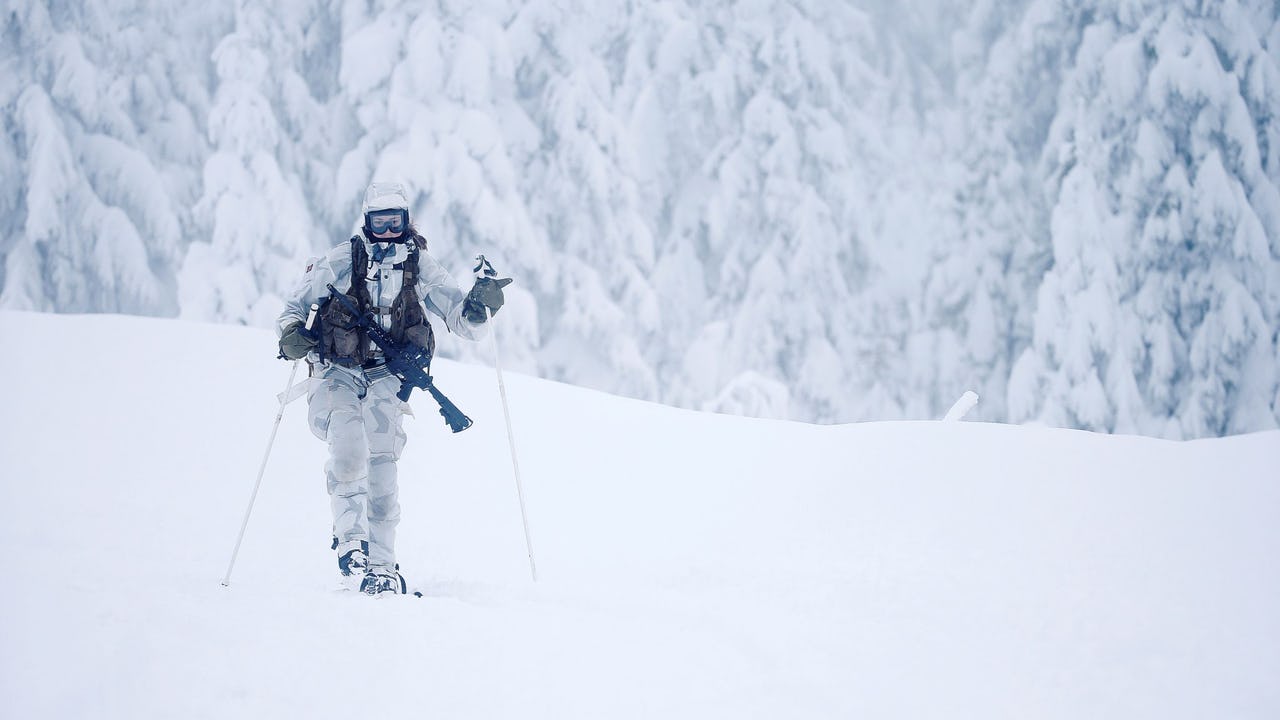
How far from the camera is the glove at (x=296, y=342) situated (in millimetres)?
4586

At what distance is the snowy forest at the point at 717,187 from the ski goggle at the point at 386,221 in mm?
9215

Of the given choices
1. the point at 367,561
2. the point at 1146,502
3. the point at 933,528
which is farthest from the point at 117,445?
the point at 1146,502

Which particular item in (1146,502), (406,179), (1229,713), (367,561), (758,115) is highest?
(758,115)

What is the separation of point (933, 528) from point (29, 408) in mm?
6430

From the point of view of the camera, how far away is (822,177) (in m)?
18.0

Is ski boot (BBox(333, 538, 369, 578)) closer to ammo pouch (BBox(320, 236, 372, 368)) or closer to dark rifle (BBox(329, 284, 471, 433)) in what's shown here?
dark rifle (BBox(329, 284, 471, 433))

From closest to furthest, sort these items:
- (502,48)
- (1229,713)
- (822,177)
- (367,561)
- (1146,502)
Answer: (1229,713) → (367,561) → (1146,502) → (502,48) → (822,177)

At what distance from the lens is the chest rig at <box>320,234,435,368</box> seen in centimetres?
474

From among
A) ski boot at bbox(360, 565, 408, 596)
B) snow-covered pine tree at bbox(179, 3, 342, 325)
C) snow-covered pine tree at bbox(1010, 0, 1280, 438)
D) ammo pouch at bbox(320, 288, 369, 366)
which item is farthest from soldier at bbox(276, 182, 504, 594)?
snow-covered pine tree at bbox(1010, 0, 1280, 438)

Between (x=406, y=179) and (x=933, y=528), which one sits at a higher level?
(x=406, y=179)

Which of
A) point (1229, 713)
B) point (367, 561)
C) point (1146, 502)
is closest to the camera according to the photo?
point (1229, 713)

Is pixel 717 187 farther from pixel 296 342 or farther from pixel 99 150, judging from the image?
pixel 296 342

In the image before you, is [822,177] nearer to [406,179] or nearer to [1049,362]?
[1049,362]

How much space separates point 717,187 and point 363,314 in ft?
44.3
